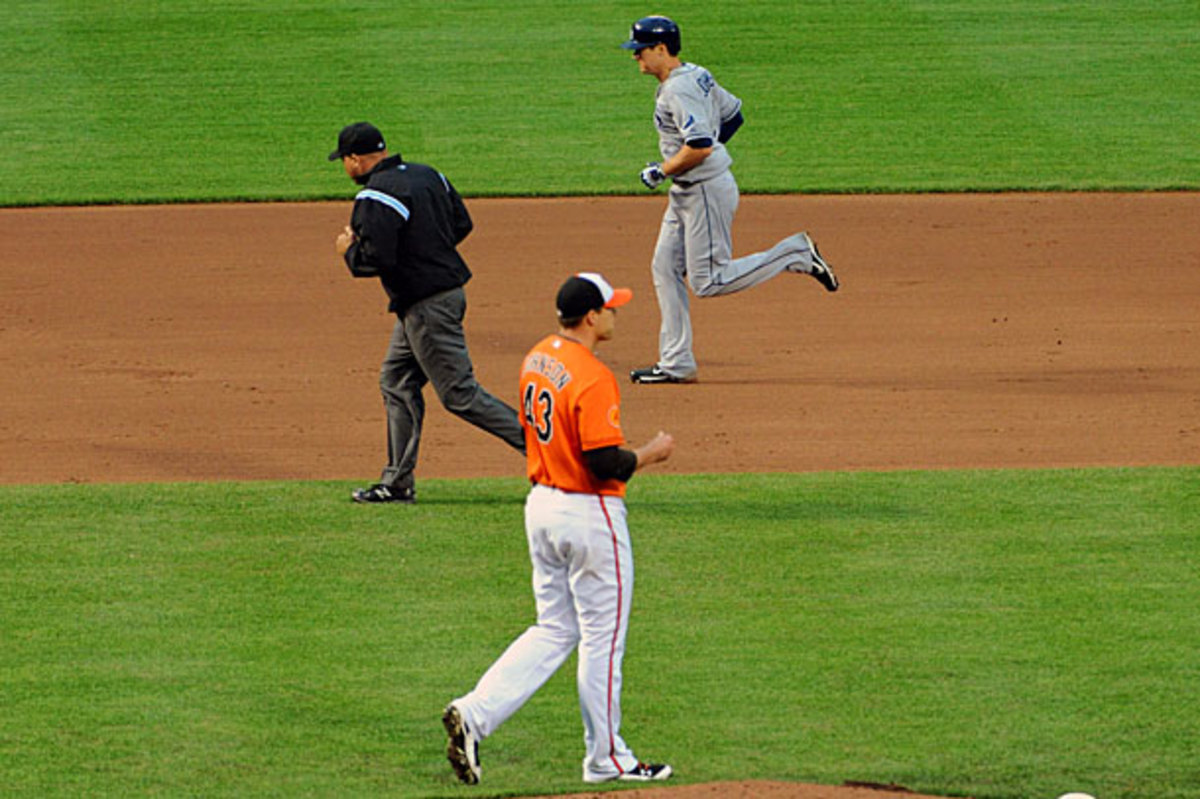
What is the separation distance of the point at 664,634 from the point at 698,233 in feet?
15.4

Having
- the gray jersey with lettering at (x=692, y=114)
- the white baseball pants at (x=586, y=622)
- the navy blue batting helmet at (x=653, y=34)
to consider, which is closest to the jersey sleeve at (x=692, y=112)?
the gray jersey with lettering at (x=692, y=114)

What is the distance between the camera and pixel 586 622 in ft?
23.1

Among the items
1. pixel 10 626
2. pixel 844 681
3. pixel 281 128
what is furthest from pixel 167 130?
pixel 844 681

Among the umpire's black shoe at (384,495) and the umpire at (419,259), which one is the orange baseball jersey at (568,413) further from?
the umpire's black shoe at (384,495)

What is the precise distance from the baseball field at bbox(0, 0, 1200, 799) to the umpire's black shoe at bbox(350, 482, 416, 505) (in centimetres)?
12

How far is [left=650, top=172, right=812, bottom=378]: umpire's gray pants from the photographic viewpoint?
12891mm

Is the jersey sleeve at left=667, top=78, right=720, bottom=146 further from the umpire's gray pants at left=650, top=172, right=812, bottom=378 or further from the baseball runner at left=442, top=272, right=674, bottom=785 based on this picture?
the baseball runner at left=442, top=272, right=674, bottom=785

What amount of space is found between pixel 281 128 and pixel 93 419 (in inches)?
412

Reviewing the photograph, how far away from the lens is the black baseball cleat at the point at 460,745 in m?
7.00

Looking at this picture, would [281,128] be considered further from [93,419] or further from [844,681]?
[844,681]

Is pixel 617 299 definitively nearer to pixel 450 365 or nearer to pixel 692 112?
pixel 450 365

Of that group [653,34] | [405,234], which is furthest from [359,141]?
[653,34]

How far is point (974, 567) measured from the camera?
374 inches

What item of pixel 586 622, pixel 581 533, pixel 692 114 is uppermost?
pixel 692 114
